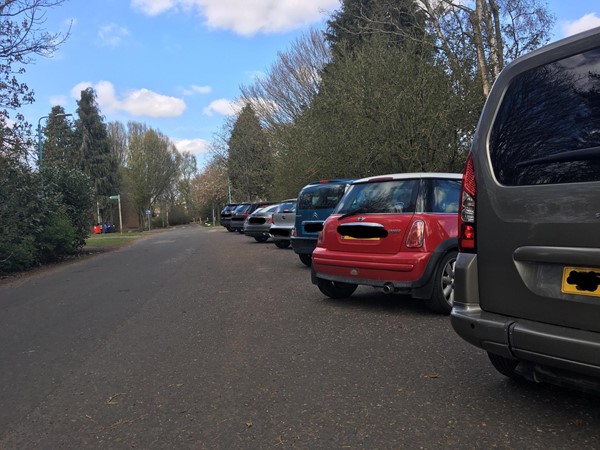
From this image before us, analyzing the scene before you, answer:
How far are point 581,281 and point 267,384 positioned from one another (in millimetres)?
2383

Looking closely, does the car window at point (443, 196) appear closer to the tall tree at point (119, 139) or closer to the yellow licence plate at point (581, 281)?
the yellow licence plate at point (581, 281)

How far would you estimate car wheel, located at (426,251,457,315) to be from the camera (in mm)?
5879

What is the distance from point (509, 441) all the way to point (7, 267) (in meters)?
13.3

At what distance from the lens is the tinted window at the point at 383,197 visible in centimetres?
616

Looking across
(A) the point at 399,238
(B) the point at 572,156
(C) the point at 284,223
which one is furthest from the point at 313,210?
(B) the point at 572,156

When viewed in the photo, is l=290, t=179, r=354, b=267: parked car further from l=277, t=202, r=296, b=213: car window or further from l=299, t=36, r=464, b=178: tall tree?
l=299, t=36, r=464, b=178: tall tree

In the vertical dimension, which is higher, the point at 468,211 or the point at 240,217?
the point at 468,211

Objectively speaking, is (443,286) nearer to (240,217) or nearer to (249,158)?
(240,217)

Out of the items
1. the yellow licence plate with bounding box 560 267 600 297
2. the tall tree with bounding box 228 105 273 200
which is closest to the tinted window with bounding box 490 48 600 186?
the yellow licence plate with bounding box 560 267 600 297

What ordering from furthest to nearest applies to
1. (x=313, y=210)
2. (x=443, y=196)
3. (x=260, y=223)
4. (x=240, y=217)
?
(x=240, y=217), (x=260, y=223), (x=313, y=210), (x=443, y=196)

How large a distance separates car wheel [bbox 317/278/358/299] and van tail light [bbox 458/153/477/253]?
3.81 metres

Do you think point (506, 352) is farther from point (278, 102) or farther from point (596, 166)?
point (278, 102)

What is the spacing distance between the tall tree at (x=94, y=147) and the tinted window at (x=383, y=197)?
175 feet

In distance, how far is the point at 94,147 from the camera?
57406mm
